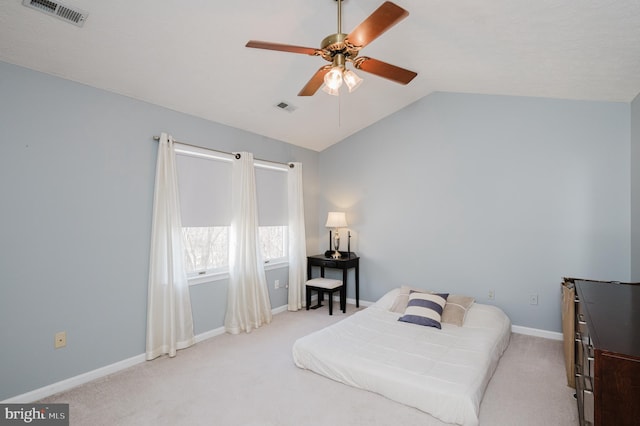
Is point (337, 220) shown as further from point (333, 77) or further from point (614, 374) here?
point (614, 374)

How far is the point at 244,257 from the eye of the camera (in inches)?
153

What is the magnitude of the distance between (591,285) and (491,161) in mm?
1809

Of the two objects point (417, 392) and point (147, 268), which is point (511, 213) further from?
point (147, 268)

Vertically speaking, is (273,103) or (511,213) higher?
(273,103)

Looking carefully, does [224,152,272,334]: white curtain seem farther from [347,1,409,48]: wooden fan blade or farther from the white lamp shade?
[347,1,409,48]: wooden fan blade

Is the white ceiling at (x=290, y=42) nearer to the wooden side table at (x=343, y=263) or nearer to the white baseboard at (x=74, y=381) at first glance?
the wooden side table at (x=343, y=263)

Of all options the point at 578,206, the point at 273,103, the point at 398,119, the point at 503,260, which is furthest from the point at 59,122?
the point at 578,206

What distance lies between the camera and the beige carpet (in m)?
2.14

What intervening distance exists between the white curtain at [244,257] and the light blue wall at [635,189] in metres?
3.88

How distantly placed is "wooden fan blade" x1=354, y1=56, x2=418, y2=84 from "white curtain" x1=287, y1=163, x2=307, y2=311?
2.60m

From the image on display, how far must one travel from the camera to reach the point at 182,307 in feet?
10.7

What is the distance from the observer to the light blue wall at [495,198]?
330cm

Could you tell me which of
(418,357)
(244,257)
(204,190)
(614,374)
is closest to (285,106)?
(204,190)

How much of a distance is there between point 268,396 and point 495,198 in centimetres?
326
